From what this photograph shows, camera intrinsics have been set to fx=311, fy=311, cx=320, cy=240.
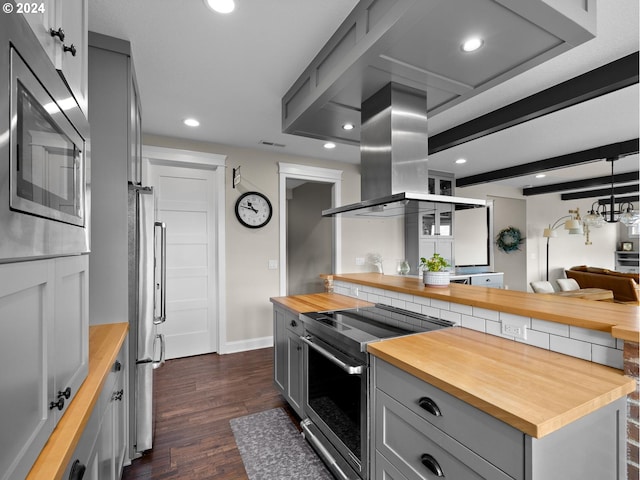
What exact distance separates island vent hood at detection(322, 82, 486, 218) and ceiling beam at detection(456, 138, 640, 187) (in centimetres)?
310

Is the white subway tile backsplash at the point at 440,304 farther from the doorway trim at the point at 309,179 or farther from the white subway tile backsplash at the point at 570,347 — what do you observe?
the doorway trim at the point at 309,179

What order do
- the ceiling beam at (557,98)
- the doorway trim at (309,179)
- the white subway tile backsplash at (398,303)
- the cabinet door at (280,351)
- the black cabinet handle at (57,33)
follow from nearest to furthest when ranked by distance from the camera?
the black cabinet handle at (57,33), the ceiling beam at (557,98), the white subway tile backsplash at (398,303), the cabinet door at (280,351), the doorway trim at (309,179)

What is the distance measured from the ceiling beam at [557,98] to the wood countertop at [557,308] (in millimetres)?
1567

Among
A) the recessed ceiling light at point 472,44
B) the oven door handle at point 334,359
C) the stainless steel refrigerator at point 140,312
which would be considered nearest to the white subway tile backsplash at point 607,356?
the oven door handle at point 334,359

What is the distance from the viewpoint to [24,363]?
666 millimetres

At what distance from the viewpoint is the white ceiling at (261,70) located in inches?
67.2

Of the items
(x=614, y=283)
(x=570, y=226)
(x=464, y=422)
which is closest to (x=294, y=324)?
(x=464, y=422)

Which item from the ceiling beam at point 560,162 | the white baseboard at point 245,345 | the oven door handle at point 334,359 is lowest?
the white baseboard at point 245,345

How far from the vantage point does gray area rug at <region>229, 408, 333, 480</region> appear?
1858 millimetres

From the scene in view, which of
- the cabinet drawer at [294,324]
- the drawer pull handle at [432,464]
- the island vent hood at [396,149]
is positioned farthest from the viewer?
the cabinet drawer at [294,324]

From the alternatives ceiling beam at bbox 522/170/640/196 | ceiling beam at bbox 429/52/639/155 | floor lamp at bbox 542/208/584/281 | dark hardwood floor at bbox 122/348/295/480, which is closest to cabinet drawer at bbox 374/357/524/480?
dark hardwood floor at bbox 122/348/295/480

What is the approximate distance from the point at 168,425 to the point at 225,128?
279 centimetres

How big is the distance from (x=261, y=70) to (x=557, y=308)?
235 centimetres

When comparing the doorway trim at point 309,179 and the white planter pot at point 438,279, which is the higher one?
the doorway trim at point 309,179
